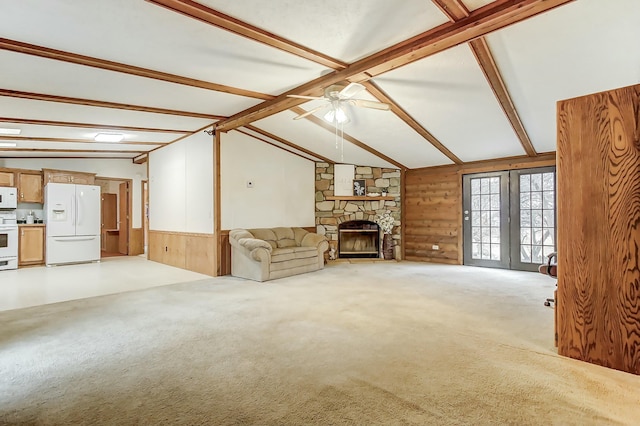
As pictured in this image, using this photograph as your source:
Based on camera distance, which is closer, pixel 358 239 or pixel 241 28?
pixel 241 28

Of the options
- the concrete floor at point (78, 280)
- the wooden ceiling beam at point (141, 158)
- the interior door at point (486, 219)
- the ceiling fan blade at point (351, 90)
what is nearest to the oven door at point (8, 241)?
the concrete floor at point (78, 280)

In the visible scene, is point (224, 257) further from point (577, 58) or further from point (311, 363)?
point (577, 58)

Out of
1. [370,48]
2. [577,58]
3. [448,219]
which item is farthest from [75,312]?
[448,219]

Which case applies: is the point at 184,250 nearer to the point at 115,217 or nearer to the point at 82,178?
the point at 82,178

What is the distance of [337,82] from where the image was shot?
3.80 metres

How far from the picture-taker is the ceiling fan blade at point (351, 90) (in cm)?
343

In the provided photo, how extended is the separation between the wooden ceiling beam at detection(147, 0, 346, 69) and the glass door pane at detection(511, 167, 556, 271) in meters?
4.66

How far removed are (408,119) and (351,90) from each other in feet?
6.30

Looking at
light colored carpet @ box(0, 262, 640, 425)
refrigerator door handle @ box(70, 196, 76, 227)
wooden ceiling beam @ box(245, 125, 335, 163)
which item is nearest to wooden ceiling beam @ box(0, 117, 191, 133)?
wooden ceiling beam @ box(245, 125, 335, 163)

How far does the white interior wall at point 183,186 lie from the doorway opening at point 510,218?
17.1 ft

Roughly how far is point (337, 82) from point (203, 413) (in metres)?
3.35

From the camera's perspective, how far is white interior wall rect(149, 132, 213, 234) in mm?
6137

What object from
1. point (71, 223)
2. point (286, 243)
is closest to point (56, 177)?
point (71, 223)

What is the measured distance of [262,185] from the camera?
668 centimetres
